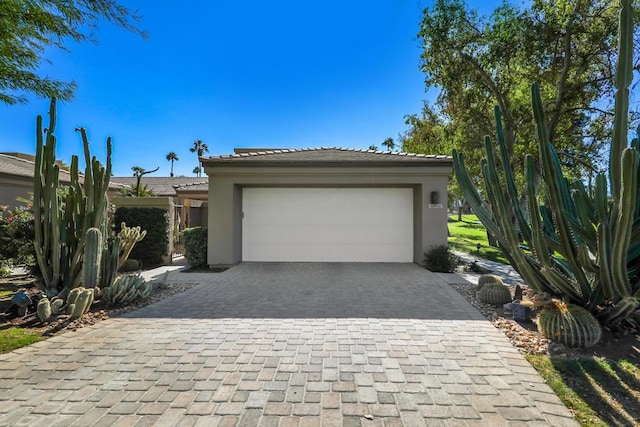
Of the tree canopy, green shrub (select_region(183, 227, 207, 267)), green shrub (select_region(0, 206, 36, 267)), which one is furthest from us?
the tree canopy

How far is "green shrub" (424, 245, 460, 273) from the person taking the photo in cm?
920

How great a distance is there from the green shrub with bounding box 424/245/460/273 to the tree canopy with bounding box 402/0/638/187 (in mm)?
5554

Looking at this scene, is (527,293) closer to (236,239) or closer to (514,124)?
(236,239)

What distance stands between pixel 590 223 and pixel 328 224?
24.8 ft

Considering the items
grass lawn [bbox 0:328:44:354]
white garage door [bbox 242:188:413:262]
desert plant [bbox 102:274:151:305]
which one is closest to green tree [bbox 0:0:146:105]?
desert plant [bbox 102:274:151:305]

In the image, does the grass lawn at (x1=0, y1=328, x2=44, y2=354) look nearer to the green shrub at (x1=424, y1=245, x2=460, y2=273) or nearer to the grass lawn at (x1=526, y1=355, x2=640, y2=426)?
the grass lawn at (x1=526, y1=355, x2=640, y2=426)

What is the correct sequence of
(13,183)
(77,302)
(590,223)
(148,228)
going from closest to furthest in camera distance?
(590,223)
(77,302)
(148,228)
(13,183)

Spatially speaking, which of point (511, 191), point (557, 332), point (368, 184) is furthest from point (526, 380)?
point (368, 184)

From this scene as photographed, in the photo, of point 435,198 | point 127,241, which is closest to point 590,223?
point 435,198

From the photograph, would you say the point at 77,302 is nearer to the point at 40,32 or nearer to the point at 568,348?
the point at 40,32

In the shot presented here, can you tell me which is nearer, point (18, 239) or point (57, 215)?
point (57, 215)

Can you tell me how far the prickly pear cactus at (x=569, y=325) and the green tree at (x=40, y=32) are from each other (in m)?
8.29

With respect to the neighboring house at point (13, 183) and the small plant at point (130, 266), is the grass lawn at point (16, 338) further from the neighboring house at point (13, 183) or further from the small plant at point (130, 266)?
the neighboring house at point (13, 183)

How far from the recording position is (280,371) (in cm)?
342
